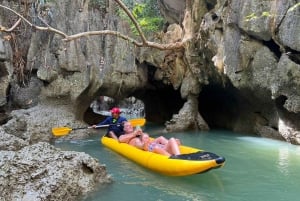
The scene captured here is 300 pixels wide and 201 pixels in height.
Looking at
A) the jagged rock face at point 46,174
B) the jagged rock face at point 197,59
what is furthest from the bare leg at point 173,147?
the jagged rock face at point 197,59

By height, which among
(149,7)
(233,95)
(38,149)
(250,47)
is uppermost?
(149,7)

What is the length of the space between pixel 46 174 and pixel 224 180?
9.83 ft

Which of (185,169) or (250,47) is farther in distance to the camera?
(250,47)

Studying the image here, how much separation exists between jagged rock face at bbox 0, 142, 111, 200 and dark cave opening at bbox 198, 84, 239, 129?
30.5 ft

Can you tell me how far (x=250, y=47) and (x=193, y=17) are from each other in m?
3.29

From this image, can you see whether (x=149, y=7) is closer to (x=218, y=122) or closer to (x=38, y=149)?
(x=218, y=122)

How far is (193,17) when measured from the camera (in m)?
13.6

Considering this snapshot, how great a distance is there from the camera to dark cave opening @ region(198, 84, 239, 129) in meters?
14.9

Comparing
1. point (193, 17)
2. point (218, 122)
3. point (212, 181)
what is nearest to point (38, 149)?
point (212, 181)

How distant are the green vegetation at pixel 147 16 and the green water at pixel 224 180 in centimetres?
677

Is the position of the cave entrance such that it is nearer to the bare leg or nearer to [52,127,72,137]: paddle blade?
[52,127,72,137]: paddle blade

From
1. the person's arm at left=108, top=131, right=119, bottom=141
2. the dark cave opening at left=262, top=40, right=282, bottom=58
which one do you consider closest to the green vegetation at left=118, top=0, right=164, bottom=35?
the dark cave opening at left=262, top=40, right=282, bottom=58

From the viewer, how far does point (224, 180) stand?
20.6ft

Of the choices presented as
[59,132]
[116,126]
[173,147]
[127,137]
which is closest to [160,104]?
[59,132]
